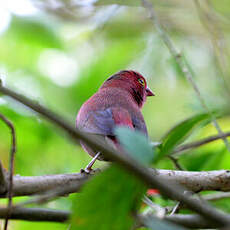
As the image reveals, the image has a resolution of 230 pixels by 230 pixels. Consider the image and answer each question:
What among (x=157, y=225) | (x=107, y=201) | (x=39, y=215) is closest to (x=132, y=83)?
(x=39, y=215)

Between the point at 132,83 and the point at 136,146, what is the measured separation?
330 centimetres

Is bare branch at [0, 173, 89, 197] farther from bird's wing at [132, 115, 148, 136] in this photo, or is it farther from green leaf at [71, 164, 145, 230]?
bird's wing at [132, 115, 148, 136]

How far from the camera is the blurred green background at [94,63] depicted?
3635mm

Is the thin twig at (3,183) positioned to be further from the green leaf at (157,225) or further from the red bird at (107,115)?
the red bird at (107,115)

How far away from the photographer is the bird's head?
14.8 feet

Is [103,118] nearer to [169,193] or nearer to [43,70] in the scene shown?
[169,193]

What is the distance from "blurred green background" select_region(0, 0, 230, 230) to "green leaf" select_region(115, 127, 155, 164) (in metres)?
1.90

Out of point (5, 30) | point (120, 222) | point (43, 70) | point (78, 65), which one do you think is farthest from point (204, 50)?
point (120, 222)

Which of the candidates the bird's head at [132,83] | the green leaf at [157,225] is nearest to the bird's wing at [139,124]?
the bird's head at [132,83]

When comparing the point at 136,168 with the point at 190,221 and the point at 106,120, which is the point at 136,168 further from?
the point at 106,120

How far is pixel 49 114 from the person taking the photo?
1.17 m

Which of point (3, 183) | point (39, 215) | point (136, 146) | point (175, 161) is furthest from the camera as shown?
point (175, 161)

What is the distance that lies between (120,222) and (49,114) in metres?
0.46

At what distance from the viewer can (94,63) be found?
5.41 m
